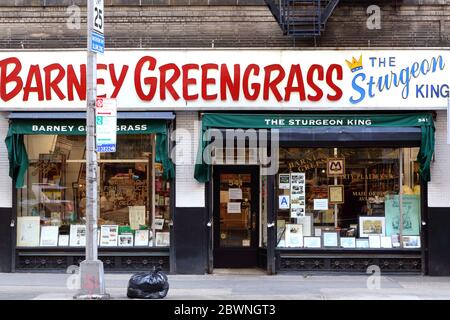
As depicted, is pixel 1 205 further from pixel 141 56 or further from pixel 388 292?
pixel 388 292

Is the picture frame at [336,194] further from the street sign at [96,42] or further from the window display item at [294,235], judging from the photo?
the street sign at [96,42]

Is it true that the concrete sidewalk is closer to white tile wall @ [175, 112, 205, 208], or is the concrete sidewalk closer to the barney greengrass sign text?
white tile wall @ [175, 112, 205, 208]

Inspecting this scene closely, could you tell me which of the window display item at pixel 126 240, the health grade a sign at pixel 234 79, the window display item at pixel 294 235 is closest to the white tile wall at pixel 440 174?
the health grade a sign at pixel 234 79

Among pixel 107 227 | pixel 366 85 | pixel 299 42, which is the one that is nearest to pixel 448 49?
pixel 366 85

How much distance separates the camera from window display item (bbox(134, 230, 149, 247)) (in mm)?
14969

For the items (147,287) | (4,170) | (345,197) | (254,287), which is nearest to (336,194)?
(345,197)

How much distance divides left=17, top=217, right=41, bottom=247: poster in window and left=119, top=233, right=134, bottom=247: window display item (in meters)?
1.89

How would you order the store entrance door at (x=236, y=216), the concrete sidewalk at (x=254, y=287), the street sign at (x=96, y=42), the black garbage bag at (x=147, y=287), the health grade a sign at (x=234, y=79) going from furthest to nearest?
1. the store entrance door at (x=236, y=216)
2. the health grade a sign at (x=234, y=79)
3. the concrete sidewalk at (x=254, y=287)
4. the street sign at (x=96, y=42)
5. the black garbage bag at (x=147, y=287)

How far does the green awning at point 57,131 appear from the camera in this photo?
1462cm

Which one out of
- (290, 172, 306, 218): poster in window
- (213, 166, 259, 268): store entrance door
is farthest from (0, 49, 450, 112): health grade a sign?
(213, 166, 259, 268): store entrance door

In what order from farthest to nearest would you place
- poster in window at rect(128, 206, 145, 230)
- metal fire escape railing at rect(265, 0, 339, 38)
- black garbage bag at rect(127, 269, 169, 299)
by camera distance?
poster in window at rect(128, 206, 145, 230)
metal fire escape railing at rect(265, 0, 339, 38)
black garbage bag at rect(127, 269, 169, 299)

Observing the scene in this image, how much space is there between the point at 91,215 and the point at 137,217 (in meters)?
3.51

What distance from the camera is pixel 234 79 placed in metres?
14.6

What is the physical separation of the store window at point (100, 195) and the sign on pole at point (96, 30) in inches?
137
